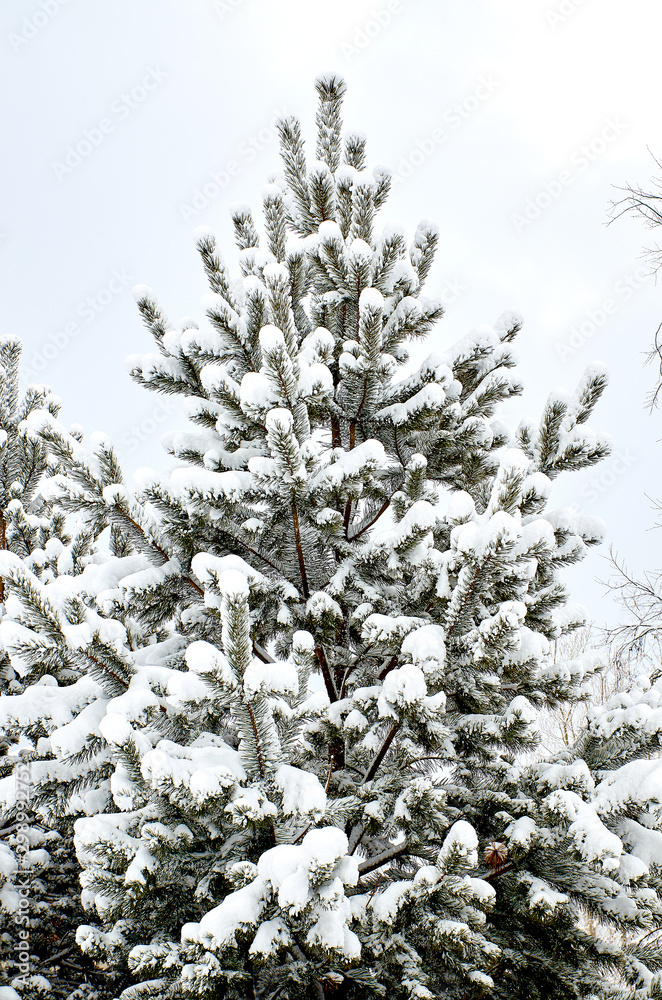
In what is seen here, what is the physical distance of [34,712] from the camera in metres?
2.61

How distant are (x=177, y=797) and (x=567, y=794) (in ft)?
5.10

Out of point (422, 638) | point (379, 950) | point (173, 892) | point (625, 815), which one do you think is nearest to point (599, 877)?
point (625, 815)

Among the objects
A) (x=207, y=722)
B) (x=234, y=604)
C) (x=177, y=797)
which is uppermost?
(x=234, y=604)

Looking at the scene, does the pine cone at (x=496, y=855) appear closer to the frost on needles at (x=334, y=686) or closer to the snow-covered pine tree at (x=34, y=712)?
the frost on needles at (x=334, y=686)

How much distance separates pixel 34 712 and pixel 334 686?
1802 millimetres

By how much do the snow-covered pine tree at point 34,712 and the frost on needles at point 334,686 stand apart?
3 centimetres

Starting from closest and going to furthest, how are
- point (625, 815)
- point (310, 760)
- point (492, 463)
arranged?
1. point (625, 815)
2. point (310, 760)
3. point (492, 463)

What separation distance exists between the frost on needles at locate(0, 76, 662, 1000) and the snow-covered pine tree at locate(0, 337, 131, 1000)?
0.03 metres

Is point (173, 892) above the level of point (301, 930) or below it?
above

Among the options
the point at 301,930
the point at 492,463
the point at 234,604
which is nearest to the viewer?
the point at 234,604

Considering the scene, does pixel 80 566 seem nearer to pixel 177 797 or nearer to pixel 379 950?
pixel 177 797

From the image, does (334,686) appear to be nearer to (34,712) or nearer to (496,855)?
(496,855)

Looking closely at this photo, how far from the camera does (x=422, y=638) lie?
239cm

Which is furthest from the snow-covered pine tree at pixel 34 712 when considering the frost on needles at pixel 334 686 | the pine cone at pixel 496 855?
the pine cone at pixel 496 855
